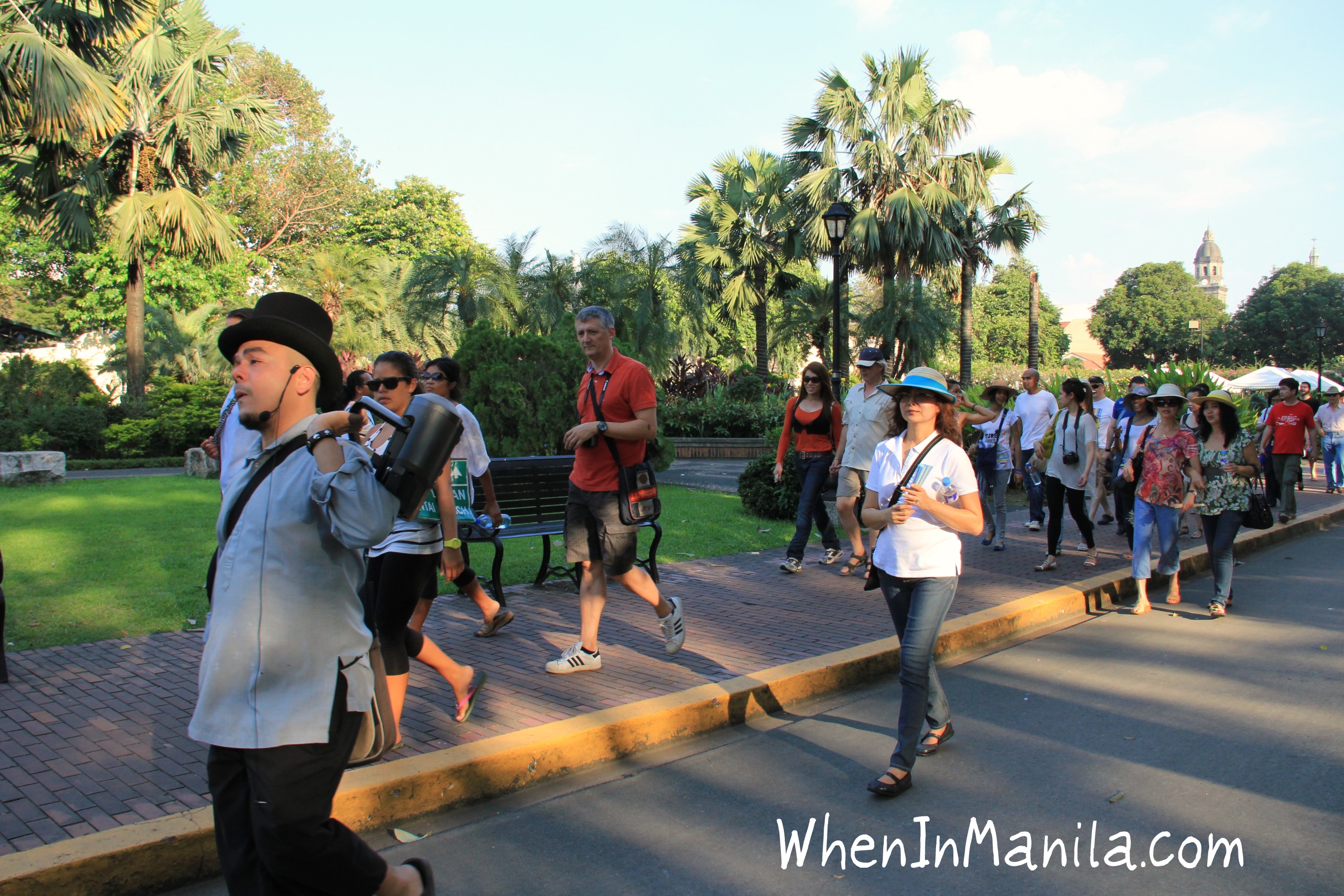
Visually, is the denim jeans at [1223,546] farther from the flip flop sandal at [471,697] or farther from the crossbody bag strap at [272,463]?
the crossbody bag strap at [272,463]

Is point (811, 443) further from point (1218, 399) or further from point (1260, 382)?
point (1260, 382)

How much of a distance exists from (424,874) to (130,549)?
758 cm

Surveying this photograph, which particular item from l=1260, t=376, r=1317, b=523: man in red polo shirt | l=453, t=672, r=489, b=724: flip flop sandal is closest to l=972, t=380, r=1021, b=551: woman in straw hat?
l=1260, t=376, r=1317, b=523: man in red polo shirt

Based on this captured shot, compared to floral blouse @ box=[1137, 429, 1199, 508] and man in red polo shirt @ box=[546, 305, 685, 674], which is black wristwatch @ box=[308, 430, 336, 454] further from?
floral blouse @ box=[1137, 429, 1199, 508]

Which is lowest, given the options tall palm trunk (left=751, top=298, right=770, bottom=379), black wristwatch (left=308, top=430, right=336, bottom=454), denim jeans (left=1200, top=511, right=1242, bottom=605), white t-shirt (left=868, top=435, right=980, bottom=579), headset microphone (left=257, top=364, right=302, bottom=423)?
denim jeans (left=1200, top=511, right=1242, bottom=605)

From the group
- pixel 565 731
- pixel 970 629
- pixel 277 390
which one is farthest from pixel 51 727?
pixel 970 629

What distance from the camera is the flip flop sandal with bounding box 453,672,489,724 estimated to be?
14.8 feet

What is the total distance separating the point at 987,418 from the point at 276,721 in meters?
8.58

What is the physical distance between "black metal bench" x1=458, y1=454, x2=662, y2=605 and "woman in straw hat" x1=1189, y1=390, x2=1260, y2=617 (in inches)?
173

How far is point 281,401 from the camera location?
7.45 ft

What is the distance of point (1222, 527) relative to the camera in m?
7.51

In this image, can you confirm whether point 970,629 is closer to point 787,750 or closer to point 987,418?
point 787,750

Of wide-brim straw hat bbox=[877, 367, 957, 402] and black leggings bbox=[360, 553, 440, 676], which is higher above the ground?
wide-brim straw hat bbox=[877, 367, 957, 402]

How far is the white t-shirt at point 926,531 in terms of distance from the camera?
162 inches
